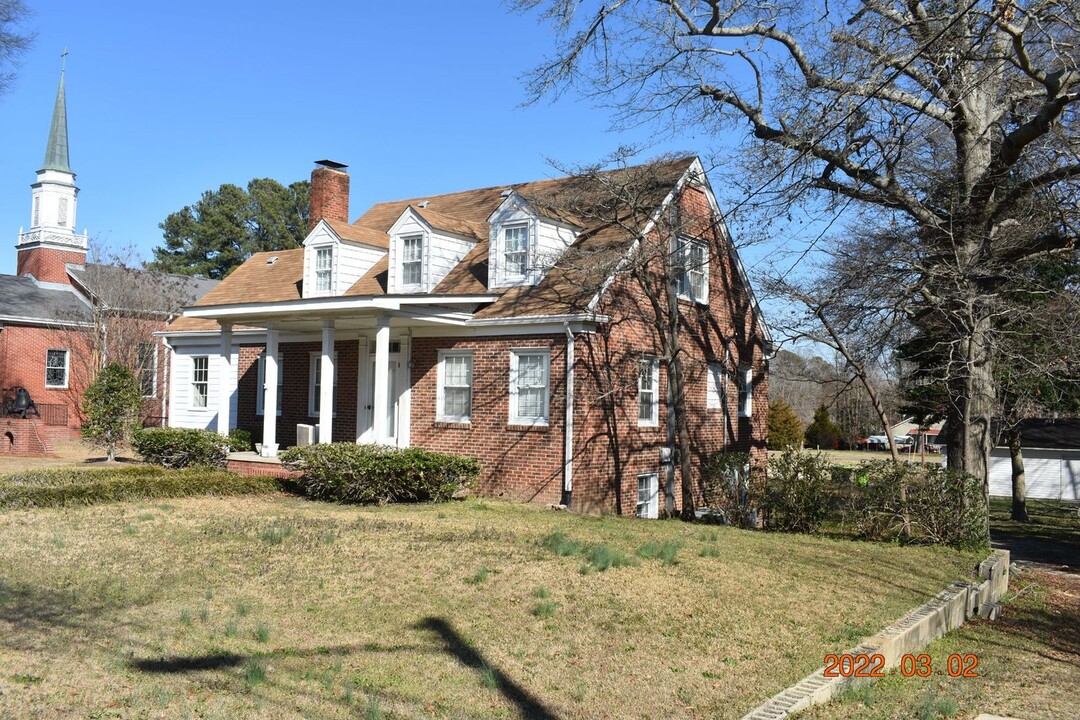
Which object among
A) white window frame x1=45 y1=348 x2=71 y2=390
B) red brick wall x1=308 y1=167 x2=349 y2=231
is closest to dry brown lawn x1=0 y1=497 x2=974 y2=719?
red brick wall x1=308 y1=167 x2=349 y2=231

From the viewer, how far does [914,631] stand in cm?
824

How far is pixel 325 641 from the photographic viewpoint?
730 cm

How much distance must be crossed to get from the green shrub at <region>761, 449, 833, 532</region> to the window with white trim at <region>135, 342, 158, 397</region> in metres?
27.4

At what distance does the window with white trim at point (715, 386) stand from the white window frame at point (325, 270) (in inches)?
361

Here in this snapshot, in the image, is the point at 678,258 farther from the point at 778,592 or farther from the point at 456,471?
the point at 778,592

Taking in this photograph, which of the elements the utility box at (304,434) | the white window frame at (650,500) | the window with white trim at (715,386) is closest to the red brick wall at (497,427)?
the utility box at (304,434)

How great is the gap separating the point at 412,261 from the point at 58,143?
106 feet

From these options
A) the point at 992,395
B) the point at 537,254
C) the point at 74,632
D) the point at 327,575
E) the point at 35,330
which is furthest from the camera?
the point at 35,330

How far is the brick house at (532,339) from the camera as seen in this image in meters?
17.1

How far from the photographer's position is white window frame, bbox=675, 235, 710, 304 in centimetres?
1835

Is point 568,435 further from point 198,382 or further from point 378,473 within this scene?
point 198,382

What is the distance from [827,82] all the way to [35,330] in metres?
32.5

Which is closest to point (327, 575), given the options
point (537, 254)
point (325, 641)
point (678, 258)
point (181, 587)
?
point (181, 587)

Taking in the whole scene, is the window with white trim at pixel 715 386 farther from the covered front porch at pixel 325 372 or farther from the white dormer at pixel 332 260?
the white dormer at pixel 332 260
